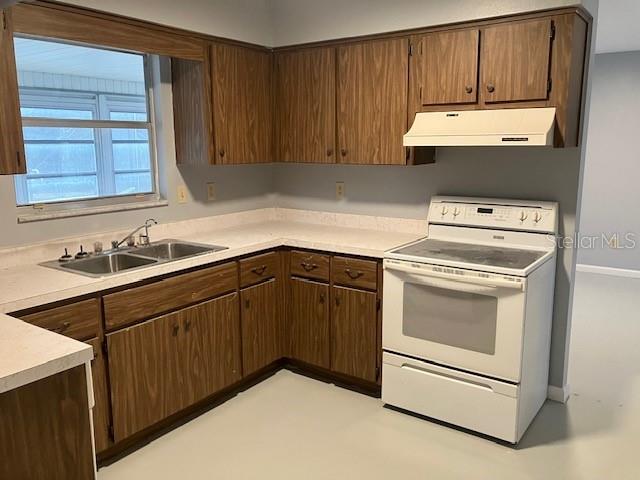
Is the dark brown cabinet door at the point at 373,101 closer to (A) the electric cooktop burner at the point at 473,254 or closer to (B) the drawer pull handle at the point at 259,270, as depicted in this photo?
(A) the electric cooktop burner at the point at 473,254

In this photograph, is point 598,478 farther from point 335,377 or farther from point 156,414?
point 156,414

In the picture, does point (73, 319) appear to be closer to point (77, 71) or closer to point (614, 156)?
point (77, 71)

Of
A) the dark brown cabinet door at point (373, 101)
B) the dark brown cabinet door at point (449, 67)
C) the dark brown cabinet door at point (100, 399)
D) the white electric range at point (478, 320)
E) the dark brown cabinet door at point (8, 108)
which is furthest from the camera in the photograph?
the dark brown cabinet door at point (373, 101)

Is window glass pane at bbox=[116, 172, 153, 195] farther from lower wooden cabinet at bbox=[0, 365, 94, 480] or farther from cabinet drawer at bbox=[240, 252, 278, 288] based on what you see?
lower wooden cabinet at bbox=[0, 365, 94, 480]

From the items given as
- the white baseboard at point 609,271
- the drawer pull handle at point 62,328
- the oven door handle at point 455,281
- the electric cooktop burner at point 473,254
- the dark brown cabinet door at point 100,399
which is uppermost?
the electric cooktop burner at point 473,254

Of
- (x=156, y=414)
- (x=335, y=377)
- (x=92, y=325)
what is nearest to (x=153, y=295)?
(x=92, y=325)

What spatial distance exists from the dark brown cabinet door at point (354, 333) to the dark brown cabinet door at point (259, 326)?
0.40m

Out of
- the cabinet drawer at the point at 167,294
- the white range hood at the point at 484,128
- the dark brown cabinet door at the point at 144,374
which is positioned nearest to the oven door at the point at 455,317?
the white range hood at the point at 484,128

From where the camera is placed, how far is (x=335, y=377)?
336cm

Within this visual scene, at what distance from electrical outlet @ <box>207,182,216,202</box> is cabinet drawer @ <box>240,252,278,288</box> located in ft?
2.30

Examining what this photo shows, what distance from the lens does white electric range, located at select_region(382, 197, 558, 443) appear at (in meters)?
2.54

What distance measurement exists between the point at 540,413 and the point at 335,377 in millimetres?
1224

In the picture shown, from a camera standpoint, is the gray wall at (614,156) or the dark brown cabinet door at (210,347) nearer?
the dark brown cabinet door at (210,347)

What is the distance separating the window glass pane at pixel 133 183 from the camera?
3.20 metres
